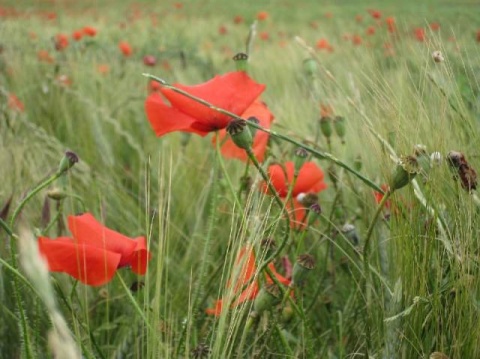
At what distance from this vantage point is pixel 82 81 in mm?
2289

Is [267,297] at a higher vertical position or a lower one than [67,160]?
lower

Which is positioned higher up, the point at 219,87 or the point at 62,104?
the point at 219,87

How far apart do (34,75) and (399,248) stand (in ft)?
6.76

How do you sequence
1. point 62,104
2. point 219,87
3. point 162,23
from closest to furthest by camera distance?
point 219,87 → point 62,104 → point 162,23

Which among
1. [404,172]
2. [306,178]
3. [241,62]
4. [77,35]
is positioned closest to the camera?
[404,172]

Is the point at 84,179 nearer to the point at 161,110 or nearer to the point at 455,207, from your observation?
the point at 161,110

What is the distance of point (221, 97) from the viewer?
0.76 m

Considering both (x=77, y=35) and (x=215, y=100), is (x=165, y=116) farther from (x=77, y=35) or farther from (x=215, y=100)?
(x=77, y=35)

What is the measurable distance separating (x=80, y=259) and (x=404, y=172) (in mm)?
288

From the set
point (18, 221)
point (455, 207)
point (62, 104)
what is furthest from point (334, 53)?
point (455, 207)

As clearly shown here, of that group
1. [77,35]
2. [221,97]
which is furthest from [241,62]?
[77,35]

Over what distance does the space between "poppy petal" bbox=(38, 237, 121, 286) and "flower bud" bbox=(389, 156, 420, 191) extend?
9.6 inches

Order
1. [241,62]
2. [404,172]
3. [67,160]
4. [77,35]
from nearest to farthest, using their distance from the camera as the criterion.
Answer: [404,172], [67,160], [241,62], [77,35]

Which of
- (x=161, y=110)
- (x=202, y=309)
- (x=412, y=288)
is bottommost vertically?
(x=202, y=309)
